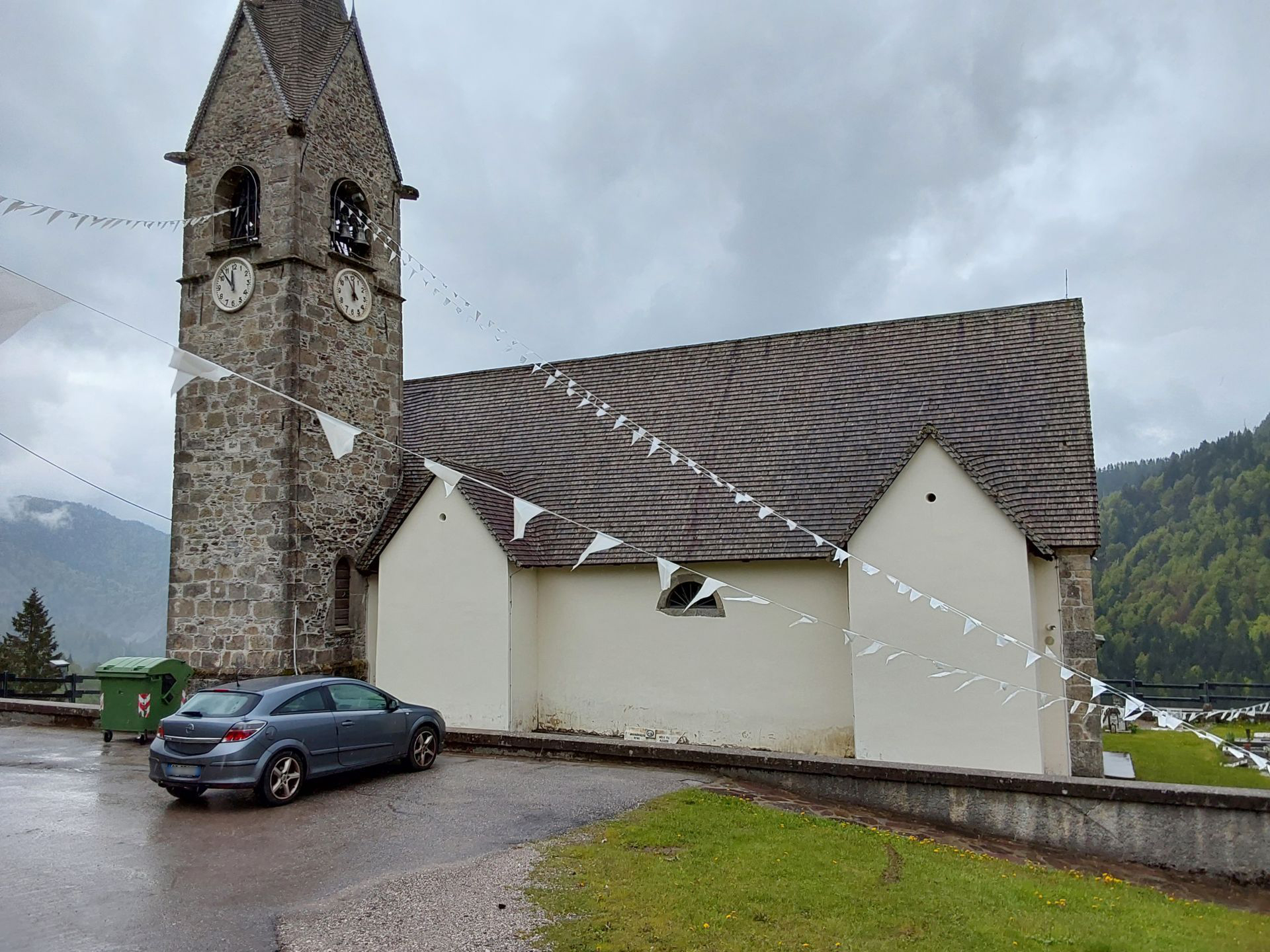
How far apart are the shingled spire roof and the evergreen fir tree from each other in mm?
30813

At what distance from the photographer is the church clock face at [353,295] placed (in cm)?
1767

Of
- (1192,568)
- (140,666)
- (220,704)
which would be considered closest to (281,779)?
(220,704)

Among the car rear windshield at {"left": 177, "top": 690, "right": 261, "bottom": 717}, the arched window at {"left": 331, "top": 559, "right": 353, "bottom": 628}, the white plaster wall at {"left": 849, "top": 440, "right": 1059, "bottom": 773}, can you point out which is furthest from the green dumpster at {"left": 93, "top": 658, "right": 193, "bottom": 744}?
the white plaster wall at {"left": 849, "top": 440, "right": 1059, "bottom": 773}

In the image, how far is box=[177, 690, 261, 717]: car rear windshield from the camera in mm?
10047

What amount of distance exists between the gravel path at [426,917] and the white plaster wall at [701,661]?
8.32 m

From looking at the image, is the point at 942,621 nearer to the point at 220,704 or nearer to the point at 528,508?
the point at 528,508

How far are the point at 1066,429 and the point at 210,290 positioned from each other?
51.9ft

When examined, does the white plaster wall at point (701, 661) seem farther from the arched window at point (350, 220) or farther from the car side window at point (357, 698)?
the arched window at point (350, 220)

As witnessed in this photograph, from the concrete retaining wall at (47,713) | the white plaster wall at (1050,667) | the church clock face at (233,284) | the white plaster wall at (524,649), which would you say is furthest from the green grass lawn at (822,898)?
the church clock face at (233,284)

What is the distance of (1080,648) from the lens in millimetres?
13945

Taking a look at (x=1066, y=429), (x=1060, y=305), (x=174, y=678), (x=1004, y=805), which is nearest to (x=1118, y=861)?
(x=1004, y=805)

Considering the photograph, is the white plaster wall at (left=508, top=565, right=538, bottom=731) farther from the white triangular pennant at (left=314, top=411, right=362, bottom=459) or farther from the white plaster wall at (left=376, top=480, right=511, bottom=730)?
the white triangular pennant at (left=314, top=411, right=362, bottom=459)

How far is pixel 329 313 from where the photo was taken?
17359 mm

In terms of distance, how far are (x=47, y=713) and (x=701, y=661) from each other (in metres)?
12.2
